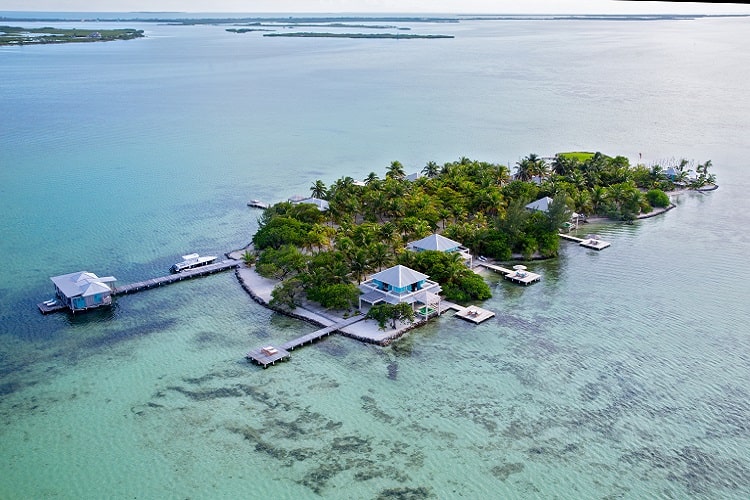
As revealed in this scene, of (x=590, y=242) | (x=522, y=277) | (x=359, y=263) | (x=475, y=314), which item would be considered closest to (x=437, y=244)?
(x=522, y=277)

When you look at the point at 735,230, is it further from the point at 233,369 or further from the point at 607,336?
the point at 233,369

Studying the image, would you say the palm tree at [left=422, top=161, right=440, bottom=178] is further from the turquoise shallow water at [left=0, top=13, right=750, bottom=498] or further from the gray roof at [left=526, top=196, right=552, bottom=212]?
the gray roof at [left=526, top=196, right=552, bottom=212]

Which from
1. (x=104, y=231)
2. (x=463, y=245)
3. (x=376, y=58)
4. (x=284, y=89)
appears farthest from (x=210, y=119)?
(x=376, y=58)

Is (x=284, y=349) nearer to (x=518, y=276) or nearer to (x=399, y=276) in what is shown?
(x=399, y=276)

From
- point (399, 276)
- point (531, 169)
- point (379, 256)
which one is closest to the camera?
point (399, 276)

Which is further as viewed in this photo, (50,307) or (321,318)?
(50,307)

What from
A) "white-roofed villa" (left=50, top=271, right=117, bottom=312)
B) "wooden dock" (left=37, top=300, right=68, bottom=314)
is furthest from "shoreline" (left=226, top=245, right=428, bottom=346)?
"wooden dock" (left=37, top=300, right=68, bottom=314)

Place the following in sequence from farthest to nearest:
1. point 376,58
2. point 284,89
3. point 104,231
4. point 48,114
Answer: point 376,58 < point 284,89 < point 48,114 < point 104,231
